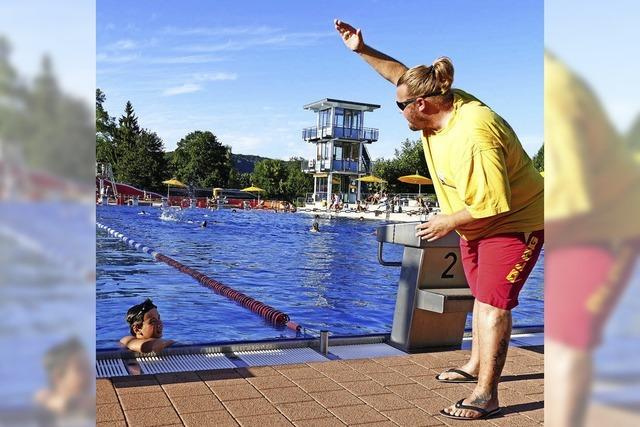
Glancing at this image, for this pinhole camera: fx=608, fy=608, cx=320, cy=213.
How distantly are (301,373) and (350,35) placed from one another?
64.1 inches

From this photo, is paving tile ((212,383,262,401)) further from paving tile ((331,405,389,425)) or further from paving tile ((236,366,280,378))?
paving tile ((331,405,389,425))

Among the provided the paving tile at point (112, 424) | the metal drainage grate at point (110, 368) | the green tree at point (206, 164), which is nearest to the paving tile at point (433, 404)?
the paving tile at point (112, 424)

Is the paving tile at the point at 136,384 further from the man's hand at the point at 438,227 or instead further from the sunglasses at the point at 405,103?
the sunglasses at the point at 405,103

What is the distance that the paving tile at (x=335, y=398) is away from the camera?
255 centimetres

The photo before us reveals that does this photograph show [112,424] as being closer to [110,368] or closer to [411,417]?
[110,368]

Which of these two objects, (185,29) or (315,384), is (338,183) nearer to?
(185,29)

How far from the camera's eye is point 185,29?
45.6 m

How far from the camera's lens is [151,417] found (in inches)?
90.7

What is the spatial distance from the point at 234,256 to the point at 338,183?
26.1m

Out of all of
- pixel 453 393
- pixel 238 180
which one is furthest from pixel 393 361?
pixel 238 180
